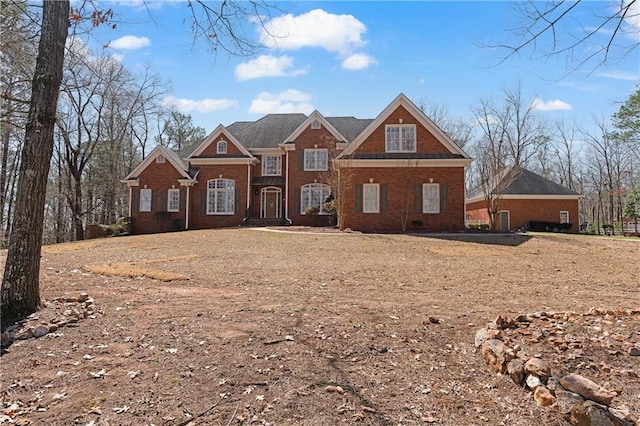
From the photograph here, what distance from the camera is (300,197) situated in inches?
985

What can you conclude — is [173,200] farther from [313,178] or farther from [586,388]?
[586,388]

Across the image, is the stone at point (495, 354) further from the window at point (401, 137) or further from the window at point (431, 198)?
the window at point (401, 137)

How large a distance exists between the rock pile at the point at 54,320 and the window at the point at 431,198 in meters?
17.4

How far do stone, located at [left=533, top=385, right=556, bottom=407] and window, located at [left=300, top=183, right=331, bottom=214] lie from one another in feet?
72.3

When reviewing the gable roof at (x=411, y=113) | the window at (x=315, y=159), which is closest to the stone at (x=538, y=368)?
the gable roof at (x=411, y=113)

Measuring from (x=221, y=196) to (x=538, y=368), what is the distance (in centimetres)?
2389

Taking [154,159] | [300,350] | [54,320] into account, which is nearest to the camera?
[300,350]

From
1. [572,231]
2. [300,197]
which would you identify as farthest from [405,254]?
[572,231]

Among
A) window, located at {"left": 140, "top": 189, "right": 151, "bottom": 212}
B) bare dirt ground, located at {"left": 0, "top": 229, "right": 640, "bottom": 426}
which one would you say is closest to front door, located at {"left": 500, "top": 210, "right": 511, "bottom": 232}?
bare dirt ground, located at {"left": 0, "top": 229, "right": 640, "bottom": 426}

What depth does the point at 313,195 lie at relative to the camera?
25031mm

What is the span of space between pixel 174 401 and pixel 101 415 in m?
0.50

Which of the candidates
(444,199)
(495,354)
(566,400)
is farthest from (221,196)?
(566,400)

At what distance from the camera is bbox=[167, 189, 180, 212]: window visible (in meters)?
25.1

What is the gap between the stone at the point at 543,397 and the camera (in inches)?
110
